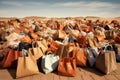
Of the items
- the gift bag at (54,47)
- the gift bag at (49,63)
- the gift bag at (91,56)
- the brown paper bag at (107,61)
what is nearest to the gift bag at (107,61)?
the brown paper bag at (107,61)

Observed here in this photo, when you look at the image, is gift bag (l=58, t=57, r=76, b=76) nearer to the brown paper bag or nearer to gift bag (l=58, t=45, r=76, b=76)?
gift bag (l=58, t=45, r=76, b=76)

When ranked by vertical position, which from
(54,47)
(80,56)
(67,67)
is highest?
(54,47)

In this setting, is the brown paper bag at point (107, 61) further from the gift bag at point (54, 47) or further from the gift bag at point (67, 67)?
the gift bag at point (54, 47)

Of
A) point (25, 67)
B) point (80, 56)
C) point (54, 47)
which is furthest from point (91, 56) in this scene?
point (25, 67)

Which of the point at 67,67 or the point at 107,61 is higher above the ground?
the point at 107,61

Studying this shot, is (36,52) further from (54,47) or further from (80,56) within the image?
(80,56)

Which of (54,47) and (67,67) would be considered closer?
(67,67)

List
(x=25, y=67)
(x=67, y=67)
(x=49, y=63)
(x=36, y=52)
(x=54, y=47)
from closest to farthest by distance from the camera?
(x=25, y=67) → (x=67, y=67) → (x=49, y=63) → (x=36, y=52) → (x=54, y=47)

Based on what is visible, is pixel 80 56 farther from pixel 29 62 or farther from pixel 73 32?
pixel 73 32

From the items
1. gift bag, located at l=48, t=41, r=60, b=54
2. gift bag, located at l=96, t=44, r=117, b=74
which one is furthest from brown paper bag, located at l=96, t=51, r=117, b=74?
gift bag, located at l=48, t=41, r=60, b=54

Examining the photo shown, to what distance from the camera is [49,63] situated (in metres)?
5.75

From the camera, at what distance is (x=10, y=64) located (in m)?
6.00

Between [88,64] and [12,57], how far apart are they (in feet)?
7.32

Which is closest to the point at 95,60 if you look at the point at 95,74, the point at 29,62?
the point at 95,74
